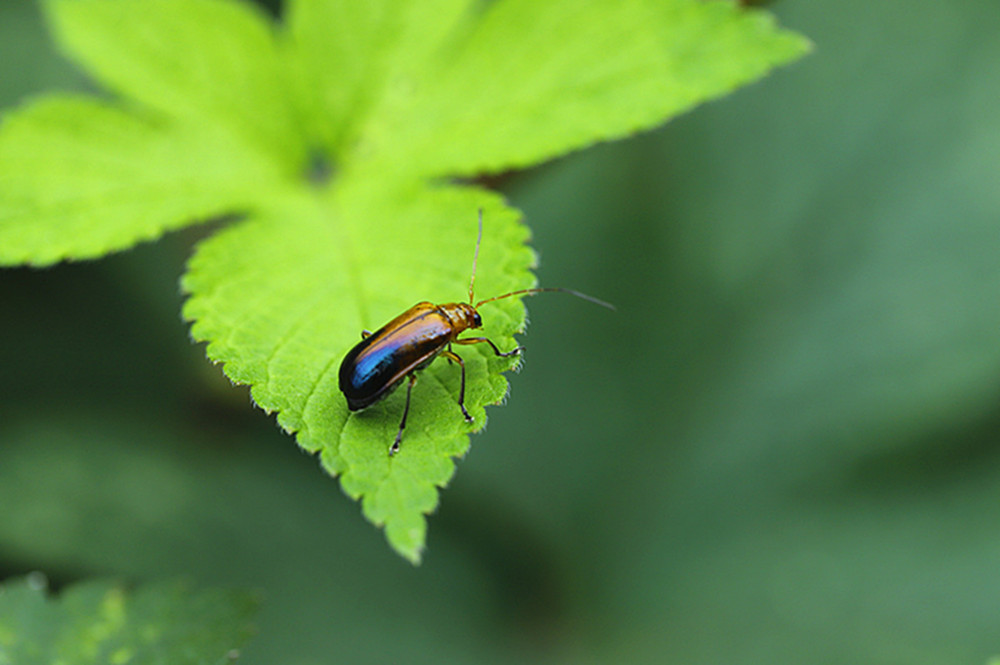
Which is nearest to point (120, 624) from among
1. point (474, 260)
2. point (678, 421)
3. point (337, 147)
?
point (474, 260)

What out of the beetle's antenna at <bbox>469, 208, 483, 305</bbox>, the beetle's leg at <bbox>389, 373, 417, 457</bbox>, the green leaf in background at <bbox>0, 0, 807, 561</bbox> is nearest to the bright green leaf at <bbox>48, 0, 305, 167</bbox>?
the green leaf in background at <bbox>0, 0, 807, 561</bbox>

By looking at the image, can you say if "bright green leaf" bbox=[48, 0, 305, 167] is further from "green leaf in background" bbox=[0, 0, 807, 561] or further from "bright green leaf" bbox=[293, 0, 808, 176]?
"bright green leaf" bbox=[293, 0, 808, 176]

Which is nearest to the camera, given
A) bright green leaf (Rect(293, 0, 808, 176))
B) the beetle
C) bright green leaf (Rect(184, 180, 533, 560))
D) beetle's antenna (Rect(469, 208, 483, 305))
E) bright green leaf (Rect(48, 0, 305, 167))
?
bright green leaf (Rect(184, 180, 533, 560))

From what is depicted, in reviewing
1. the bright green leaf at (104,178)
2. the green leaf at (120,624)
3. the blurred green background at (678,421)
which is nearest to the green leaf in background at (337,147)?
the bright green leaf at (104,178)

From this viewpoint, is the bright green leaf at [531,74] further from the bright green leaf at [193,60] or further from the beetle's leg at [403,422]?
the beetle's leg at [403,422]

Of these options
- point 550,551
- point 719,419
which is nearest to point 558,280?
point 719,419

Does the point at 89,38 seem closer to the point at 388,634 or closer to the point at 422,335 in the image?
the point at 422,335
